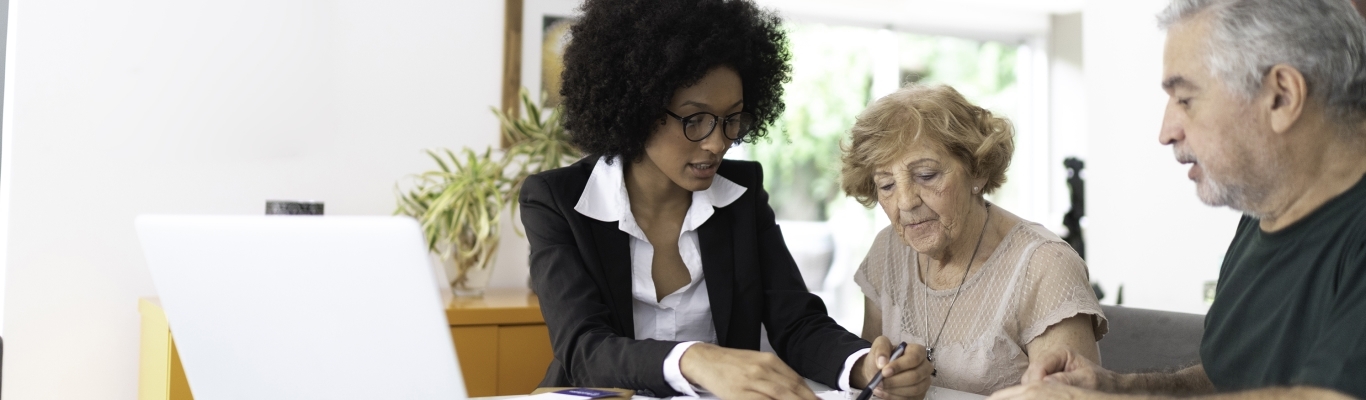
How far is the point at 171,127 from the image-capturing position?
293 cm

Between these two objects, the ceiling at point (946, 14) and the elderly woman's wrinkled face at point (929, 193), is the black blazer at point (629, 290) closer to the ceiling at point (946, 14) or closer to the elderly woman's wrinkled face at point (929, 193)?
the elderly woman's wrinkled face at point (929, 193)

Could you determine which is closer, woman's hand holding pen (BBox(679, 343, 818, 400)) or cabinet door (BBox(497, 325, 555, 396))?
woman's hand holding pen (BBox(679, 343, 818, 400))

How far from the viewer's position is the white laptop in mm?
944

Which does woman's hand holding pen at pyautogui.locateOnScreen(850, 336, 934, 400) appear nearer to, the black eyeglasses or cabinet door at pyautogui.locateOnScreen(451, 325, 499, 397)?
the black eyeglasses

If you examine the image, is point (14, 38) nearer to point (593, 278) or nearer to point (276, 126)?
point (276, 126)

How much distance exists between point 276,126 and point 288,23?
1.02ft

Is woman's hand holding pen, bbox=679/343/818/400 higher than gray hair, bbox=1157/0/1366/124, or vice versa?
gray hair, bbox=1157/0/1366/124

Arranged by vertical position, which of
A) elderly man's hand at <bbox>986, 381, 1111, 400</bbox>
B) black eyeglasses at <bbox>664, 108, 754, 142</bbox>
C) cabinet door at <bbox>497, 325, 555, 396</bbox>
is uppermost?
black eyeglasses at <bbox>664, 108, 754, 142</bbox>

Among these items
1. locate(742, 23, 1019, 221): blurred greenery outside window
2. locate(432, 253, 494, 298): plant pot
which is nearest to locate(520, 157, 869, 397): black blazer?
locate(432, 253, 494, 298): plant pot

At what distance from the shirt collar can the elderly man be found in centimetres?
83

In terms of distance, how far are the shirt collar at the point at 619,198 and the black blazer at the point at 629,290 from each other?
15mm

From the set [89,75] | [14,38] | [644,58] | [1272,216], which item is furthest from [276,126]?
[1272,216]

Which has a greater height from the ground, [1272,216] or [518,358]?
[1272,216]

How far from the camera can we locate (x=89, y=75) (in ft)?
9.22
